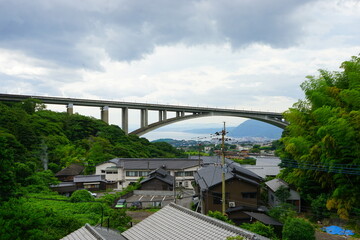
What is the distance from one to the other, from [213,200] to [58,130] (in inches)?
955

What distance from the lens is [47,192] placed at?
19172 millimetres

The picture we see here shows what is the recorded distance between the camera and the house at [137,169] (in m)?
25.4

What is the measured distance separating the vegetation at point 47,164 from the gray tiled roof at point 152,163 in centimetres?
337

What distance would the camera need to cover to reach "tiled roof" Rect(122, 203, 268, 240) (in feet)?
19.2

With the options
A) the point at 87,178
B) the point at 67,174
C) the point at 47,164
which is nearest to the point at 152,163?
the point at 87,178

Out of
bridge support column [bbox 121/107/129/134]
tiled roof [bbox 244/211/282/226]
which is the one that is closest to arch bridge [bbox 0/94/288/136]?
bridge support column [bbox 121/107/129/134]

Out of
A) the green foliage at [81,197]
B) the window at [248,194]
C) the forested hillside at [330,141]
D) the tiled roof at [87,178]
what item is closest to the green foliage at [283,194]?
the forested hillside at [330,141]

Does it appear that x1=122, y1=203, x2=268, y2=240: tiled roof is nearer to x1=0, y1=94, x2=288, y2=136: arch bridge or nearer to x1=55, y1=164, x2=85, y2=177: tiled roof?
x1=55, y1=164, x2=85, y2=177: tiled roof

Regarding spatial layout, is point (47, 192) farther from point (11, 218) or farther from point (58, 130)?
point (58, 130)

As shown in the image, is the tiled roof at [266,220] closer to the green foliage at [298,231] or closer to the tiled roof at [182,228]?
the green foliage at [298,231]

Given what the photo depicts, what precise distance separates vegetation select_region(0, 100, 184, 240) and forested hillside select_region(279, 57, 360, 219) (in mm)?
8796

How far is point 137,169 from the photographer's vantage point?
25.9 meters

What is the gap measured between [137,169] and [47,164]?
815 cm

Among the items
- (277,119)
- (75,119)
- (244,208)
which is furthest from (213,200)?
(277,119)
